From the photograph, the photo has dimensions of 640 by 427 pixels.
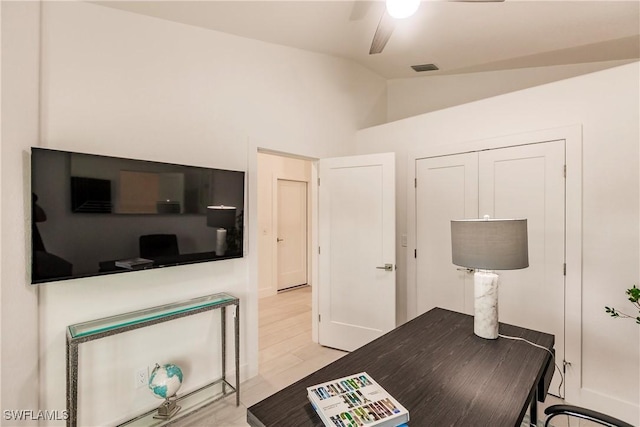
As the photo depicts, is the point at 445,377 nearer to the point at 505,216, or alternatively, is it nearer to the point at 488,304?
the point at 488,304

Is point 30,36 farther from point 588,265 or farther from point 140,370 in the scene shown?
point 588,265

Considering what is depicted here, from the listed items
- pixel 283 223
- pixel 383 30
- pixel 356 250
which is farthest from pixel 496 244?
pixel 283 223

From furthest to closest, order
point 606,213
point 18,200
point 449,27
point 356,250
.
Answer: point 356,250 < point 449,27 < point 606,213 < point 18,200

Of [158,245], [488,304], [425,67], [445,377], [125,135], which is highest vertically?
[425,67]

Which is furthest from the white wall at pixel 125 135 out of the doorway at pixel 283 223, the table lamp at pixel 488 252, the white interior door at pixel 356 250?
the doorway at pixel 283 223

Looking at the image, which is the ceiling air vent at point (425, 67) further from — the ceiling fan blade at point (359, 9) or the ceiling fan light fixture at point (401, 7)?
the ceiling fan light fixture at point (401, 7)

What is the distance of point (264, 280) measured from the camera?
16.3 feet

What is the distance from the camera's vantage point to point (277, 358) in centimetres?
297

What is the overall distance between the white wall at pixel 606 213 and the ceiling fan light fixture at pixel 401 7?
59.4 inches

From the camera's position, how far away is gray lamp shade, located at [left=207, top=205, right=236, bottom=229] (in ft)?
7.35

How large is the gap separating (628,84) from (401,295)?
2.53 m

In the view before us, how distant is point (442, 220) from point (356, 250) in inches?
36.3

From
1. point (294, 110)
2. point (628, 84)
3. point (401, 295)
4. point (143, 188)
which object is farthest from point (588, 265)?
point (143, 188)

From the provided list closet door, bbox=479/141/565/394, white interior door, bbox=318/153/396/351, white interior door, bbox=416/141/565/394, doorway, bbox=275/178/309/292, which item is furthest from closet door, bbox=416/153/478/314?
doorway, bbox=275/178/309/292
